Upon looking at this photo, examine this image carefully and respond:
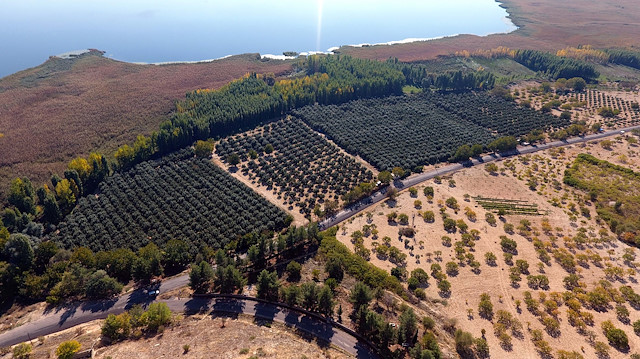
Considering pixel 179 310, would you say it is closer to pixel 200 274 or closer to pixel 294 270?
pixel 200 274

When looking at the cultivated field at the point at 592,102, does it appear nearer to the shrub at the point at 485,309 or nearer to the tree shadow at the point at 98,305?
the shrub at the point at 485,309

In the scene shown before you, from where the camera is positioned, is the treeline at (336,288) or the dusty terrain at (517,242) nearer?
the treeline at (336,288)

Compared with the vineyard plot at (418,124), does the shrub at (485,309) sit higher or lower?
lower

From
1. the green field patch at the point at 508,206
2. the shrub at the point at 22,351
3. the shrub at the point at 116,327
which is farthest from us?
the green field patch at the point at 508,206

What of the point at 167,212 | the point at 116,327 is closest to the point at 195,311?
the point at 116,327

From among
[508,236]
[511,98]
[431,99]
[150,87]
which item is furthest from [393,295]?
[150,87]

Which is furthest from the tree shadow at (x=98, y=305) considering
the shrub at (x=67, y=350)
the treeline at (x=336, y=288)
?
the treeline at (x=336, y=288)

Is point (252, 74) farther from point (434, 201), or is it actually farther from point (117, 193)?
point (434, 201)
